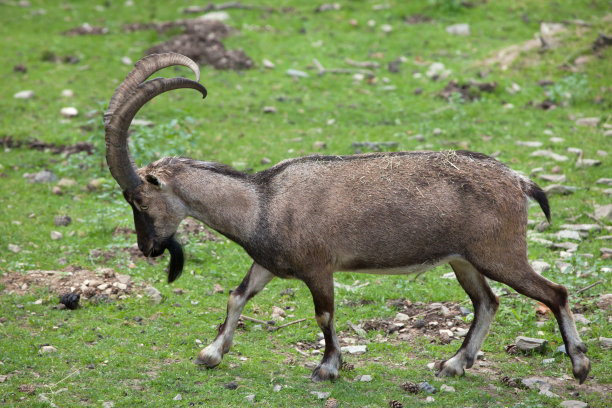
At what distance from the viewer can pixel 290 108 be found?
1416 centimetres

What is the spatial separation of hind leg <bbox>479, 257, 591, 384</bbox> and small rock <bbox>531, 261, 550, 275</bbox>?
79.7 inches

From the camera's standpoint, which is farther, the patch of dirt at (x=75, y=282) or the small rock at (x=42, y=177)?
the small rock at (x=42, y=177)

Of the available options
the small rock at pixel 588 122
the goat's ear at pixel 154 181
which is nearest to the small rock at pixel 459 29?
the small rock at pixel 588 122

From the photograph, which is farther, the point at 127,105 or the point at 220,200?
the point at 220,200

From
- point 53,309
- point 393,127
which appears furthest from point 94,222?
point 393,127

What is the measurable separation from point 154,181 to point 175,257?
87 cm

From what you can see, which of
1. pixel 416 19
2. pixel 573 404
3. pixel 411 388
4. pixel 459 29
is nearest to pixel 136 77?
pixel 411 388

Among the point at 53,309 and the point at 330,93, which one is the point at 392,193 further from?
the point at 330,93

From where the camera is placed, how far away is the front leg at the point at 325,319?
647 centimetres

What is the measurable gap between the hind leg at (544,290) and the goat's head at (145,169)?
2.88m

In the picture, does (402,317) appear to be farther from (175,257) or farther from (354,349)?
(175,257)

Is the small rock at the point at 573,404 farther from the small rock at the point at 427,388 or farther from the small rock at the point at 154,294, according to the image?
the small rock at the point at 154,294

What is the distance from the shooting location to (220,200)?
6711 millimetres

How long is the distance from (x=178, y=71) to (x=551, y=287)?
1115 cm
